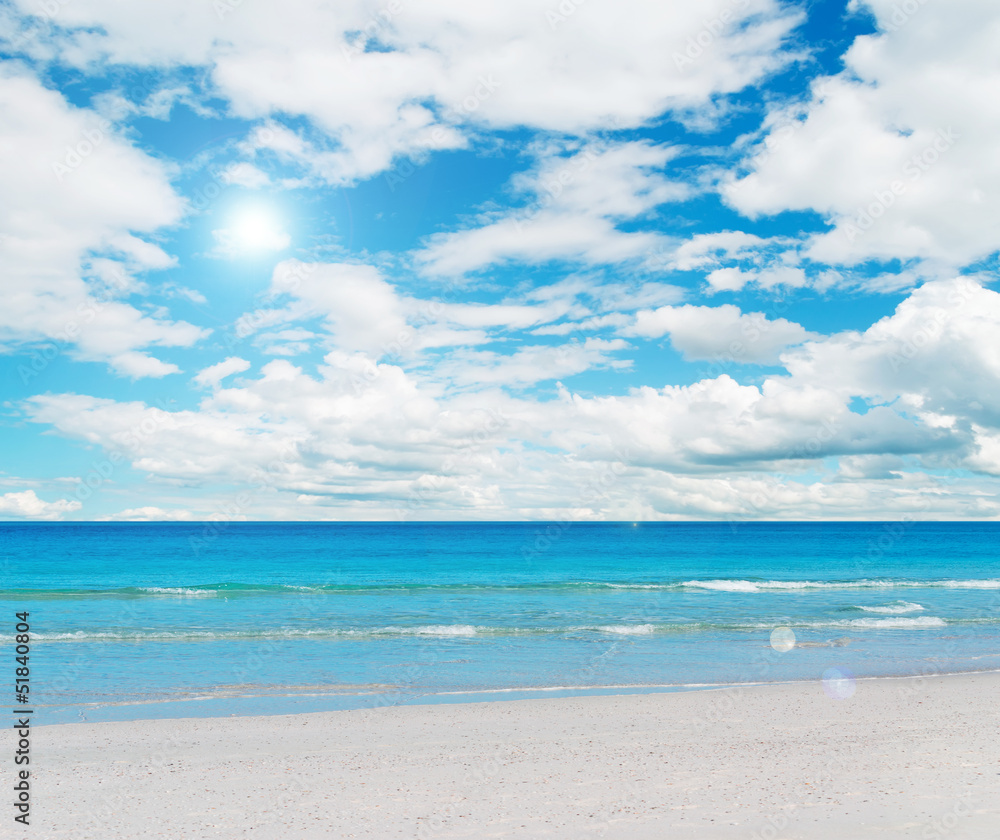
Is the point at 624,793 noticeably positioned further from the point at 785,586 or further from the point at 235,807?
the point at 785,586

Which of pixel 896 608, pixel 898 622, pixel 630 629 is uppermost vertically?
pixel 630 629

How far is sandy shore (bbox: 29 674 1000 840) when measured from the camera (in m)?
7.74

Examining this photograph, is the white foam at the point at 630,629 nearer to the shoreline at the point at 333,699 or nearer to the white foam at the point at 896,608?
the shoreline at the point at 333,699

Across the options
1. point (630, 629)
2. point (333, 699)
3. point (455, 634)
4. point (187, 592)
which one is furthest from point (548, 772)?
point (187, 592)

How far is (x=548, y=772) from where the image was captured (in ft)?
31.2

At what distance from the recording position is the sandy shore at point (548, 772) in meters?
7.74

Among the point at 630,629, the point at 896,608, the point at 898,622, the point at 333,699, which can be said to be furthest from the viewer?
the point at 896,608

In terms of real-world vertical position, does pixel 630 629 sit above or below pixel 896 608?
above

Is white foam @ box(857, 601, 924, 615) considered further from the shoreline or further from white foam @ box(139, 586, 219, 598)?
white foam @ box(139, 586, 219, 598)

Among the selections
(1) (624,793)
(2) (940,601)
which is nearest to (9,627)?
(1) (624,793)

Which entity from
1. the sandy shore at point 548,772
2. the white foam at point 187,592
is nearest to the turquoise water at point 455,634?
the white foam at point 187,592

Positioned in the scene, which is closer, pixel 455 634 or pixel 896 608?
pixel 455 634

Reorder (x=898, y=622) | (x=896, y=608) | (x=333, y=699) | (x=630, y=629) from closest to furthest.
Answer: (x=333, y=699) → (x=630, y=629) → (x=898, y=622) → (x=896, y=608)

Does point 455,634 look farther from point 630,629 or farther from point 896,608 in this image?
point 896,608
